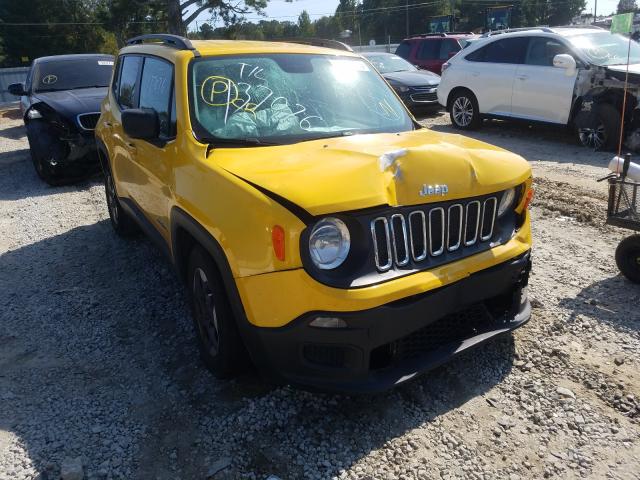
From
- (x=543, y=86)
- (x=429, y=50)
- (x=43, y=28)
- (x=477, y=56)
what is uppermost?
(x=43, y=28)

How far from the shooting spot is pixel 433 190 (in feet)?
8.98

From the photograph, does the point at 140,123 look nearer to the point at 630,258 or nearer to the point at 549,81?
the point at 630,258

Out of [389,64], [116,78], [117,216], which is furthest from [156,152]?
[389,64]

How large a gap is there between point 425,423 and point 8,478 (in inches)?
79.8

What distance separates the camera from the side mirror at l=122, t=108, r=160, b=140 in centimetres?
346

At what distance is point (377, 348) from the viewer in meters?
A: 2.67

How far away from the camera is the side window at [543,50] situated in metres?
9.24

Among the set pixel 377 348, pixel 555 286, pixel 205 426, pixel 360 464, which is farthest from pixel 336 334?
pixel 555 286

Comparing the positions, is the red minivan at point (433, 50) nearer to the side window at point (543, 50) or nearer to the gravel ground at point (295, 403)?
the side window at point (543, 50)

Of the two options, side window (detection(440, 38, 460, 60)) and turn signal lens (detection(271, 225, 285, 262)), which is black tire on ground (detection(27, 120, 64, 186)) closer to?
turn signal lens (detection(271, 225, 285, 262))

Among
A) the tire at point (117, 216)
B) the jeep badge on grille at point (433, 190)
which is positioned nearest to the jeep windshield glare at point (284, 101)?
the jeep badge on grille at point (433, 190)

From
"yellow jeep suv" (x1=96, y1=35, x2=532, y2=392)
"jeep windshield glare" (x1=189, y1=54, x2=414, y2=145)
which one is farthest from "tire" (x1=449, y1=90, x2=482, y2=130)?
"yellow jeep suv" (x1=96, y1=35, x2=532, y2=392)

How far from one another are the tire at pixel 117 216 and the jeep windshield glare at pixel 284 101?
2.41 m

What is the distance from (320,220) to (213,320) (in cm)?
107
